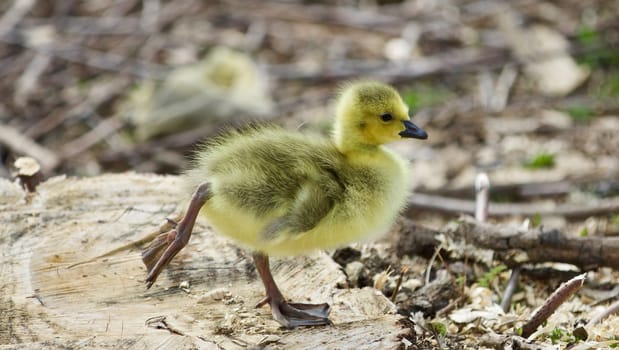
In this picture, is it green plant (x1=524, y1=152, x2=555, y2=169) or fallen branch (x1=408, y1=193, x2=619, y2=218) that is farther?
green plant (x1=524, y1=152, x2=555, y2=169)

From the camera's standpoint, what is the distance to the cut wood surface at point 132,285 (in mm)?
2375

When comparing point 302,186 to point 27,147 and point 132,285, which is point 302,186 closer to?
point 132,285

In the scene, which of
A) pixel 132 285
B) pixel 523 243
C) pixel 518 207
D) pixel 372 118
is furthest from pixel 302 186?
pixel 518 207

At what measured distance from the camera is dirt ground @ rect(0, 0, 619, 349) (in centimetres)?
310

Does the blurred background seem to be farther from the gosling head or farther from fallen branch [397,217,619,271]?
the gosling head

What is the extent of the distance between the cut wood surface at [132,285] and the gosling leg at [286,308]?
0.11ft

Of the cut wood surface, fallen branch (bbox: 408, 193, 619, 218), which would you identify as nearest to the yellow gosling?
the cut wood surface

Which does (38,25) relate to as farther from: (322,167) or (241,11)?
(322,167)

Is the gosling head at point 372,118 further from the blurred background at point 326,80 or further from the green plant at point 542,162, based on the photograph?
the green plant at point 542,162

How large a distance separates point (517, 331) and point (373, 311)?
505 mm

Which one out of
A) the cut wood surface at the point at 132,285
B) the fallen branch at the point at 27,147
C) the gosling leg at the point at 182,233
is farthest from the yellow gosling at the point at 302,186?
the fallen branch at the point at 27,147

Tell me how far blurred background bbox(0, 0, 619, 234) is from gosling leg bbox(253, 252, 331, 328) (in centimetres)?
220

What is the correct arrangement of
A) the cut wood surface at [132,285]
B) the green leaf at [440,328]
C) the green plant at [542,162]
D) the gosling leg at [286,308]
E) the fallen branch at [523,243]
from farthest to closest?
1. the green plant at [542,162]
2. the fallen branch at [523,243]
3. the green leaf at [440,328]
4. the gosling leg at [286,308]
5. the cut wood surface at [132,285]

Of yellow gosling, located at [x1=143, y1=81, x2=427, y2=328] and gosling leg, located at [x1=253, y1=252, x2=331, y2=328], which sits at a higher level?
yellow gosling, located at [x1=143, y1=81, x2=427, y2=328]
